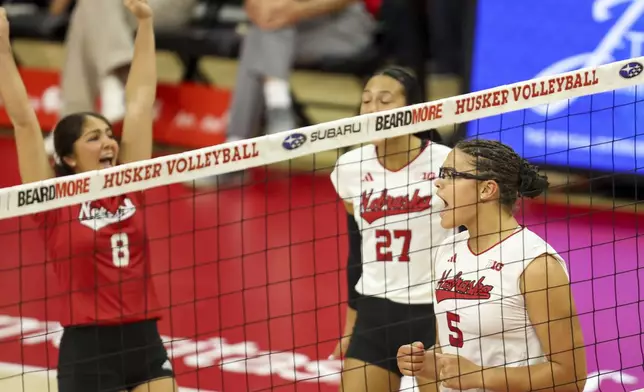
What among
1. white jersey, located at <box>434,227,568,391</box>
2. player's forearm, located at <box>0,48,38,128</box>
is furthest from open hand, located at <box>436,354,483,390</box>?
player's forearm, located at <box>0,48,38,128</box>

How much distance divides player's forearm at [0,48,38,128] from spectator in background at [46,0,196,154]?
5.61m

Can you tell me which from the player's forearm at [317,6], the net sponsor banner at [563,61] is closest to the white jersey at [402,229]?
the net sponsor banner at [563,61]

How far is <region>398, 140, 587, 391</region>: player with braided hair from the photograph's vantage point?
173 inches

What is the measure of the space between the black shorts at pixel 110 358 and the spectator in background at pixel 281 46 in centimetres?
525

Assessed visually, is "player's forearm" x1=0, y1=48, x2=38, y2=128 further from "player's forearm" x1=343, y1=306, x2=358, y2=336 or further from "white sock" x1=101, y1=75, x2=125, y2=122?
"white sock" x1=101, y1=75, x2=125, y2=122

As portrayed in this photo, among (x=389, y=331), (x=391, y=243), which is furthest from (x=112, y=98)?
(x=389, y=331)

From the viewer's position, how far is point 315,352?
7.22m

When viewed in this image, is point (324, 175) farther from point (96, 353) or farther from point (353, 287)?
point (96, 353)

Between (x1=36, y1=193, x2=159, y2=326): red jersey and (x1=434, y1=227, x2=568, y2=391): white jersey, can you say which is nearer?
(x1=434, y1=227, x2=568, y2=391): white jersey

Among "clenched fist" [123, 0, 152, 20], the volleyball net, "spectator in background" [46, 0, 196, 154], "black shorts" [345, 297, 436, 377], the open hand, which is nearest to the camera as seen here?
the open hand

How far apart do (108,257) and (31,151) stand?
0.58 metres

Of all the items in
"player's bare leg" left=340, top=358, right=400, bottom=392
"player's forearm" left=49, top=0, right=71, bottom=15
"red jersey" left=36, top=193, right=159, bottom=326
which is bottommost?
"player's bare leg" left=340, top=358, right=400, bottom=392

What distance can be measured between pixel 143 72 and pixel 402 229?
147 cm

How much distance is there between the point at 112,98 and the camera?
1112 centimetres
